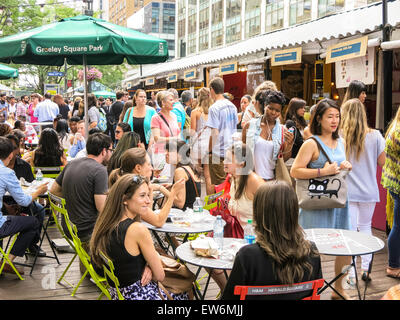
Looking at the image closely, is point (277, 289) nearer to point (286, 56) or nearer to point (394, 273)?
point (394, 273)

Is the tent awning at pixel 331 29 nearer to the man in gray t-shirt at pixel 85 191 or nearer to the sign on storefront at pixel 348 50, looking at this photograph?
the sign on storefront at pixel 348 50

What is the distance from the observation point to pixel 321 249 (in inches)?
132

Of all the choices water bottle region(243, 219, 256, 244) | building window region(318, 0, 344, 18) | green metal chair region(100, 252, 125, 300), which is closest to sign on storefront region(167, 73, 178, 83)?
water bottle region(243, 219, 256, 244)

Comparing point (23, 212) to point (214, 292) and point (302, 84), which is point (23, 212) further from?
point (302, 84)

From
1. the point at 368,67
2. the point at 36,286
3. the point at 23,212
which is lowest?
the point at 36,286

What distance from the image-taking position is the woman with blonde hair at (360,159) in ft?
14.6

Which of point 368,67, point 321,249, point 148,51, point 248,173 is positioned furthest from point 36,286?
point 368,67

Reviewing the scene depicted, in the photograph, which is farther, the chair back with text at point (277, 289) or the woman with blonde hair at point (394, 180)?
the woman with blonde hair at point (394, 180)

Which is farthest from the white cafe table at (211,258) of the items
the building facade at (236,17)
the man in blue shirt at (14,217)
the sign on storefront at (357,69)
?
the building facade at (236,17)

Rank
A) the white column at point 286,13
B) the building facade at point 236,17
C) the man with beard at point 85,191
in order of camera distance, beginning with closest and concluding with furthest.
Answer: the man with beard at point 85,191
the building facade at point 236,17
the white column at point 286,13

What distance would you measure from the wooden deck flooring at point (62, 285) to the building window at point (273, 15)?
2884cm

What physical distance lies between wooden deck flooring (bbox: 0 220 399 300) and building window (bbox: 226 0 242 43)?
35.6 metres

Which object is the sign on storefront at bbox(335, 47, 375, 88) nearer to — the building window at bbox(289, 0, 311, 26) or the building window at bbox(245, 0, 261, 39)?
the building window at bbox(289, 0, 311, 26)

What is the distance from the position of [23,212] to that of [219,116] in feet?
9.69
